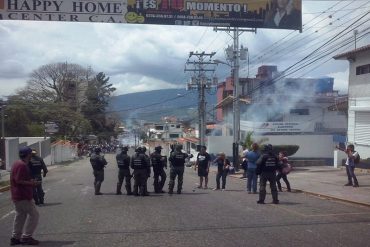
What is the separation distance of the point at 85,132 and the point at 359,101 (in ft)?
204

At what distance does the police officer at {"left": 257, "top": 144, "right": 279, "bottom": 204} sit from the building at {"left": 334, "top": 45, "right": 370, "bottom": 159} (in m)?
16.5

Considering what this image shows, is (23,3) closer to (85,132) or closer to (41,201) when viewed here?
(41,201)

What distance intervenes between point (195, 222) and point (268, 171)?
3.97m

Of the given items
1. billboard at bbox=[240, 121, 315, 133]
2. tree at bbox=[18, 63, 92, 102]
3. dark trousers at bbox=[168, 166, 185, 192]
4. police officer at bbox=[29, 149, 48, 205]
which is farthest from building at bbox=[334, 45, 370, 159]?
tree at bbox=[18, 63, 92, 102]

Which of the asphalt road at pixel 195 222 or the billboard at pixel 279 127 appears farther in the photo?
the billboard at pixel 279 127

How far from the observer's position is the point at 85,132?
3403 inches

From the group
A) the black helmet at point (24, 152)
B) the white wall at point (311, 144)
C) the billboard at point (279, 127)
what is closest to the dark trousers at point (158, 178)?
the black helmet at point (24, 152)

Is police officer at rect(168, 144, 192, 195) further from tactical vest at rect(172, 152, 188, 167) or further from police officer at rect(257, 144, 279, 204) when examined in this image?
police officer at rect(257, 144, 279, 204)

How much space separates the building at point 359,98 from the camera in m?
29.4

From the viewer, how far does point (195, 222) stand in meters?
10.7

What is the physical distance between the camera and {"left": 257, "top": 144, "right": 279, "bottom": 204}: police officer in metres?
13.9

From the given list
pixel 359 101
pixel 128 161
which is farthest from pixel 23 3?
pixel 359 101

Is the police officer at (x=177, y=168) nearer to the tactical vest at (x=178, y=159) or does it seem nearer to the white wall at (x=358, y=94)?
the tactical vest at (x=178, y=159)

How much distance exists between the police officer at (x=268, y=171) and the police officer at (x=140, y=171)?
3675 millimetres
